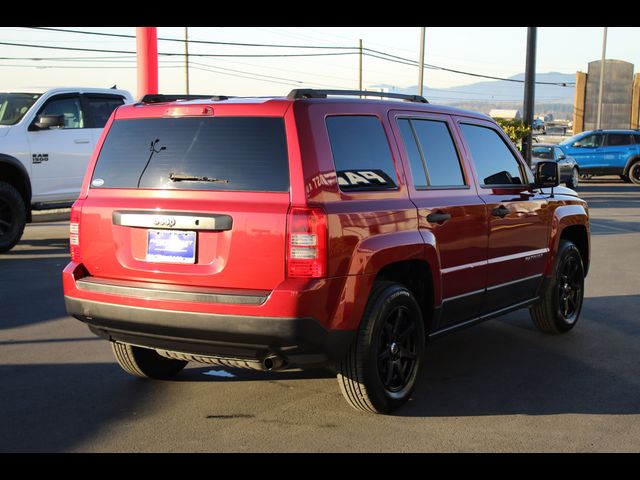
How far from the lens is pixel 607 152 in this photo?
29.3 m

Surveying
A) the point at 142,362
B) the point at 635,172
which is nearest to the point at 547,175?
the point at 142,362

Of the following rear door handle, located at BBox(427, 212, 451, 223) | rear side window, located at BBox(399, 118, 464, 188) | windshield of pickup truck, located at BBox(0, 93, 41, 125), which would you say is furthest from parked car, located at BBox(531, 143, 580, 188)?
rear door handle, located at BBox(427, 212, 451, 223)

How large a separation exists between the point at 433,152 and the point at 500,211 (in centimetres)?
86

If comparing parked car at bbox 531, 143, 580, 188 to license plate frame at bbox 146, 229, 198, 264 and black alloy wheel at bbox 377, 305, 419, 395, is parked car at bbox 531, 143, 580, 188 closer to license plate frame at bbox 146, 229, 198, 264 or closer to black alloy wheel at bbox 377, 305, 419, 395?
black alloy wheel at bbox 377, 305, 419, 395

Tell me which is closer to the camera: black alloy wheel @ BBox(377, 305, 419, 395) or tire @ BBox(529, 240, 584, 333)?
black alloy wheel @ BBox(377, 305, 419, 395)

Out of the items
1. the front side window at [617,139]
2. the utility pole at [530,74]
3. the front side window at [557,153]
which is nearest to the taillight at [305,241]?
the utility pole at [530,74]

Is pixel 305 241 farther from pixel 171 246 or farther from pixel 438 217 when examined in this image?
pixel 438 217

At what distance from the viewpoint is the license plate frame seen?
4.61 metres

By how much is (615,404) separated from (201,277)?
2736mm

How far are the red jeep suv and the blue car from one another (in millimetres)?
24949

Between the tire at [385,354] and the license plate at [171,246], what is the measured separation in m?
1.07

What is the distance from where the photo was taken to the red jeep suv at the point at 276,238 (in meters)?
4.44

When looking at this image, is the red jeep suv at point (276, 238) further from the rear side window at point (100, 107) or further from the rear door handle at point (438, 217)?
the rear side window at point (100, 107)
